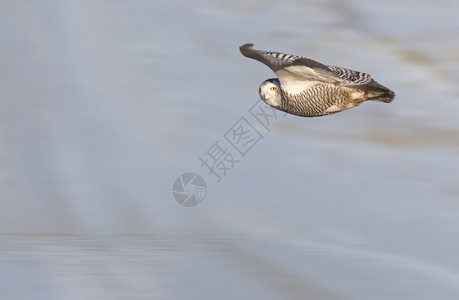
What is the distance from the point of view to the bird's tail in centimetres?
1244

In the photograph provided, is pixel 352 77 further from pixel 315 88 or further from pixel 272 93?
pixel 272 93

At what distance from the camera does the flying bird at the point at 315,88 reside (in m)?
Result: 12.3

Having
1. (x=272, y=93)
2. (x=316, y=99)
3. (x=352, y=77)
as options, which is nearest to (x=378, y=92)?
(x=352, y=77)

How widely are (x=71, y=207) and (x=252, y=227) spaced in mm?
2424

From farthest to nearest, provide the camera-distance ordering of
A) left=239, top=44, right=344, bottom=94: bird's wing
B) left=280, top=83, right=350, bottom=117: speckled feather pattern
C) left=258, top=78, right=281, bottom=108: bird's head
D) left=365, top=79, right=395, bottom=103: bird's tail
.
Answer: left=258, top=78, right=281, bottom=108: bird's head
left=280, top=83, right=350, bottom=117: speckled feather pattern
left=365, top=79, right=395, bottom=103: bird's tail
left=239, top=44, right=344, bottom=94: bird's wing

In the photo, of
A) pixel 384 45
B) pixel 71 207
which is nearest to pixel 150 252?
pixel 71 207

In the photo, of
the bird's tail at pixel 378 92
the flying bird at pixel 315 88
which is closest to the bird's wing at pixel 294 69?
the flying bird at pixel 315 88

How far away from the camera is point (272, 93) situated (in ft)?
42.6

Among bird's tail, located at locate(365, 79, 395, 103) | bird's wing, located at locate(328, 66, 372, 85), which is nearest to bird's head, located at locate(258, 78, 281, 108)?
bird's wing, located at locate(328, 66, 372, 85)

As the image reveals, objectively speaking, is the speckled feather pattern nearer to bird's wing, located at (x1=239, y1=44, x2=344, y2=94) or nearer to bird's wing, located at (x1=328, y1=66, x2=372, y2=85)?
bird's wing, located at (x1=239, y1=44, x2=344, y2=94)

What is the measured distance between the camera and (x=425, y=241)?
14.7 meters

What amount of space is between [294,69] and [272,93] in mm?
681

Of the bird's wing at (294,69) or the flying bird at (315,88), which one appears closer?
the bird's wing at (294,69)

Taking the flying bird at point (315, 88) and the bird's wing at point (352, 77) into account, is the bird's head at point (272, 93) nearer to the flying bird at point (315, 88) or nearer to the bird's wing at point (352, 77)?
the flying bird at point (315, 88)
